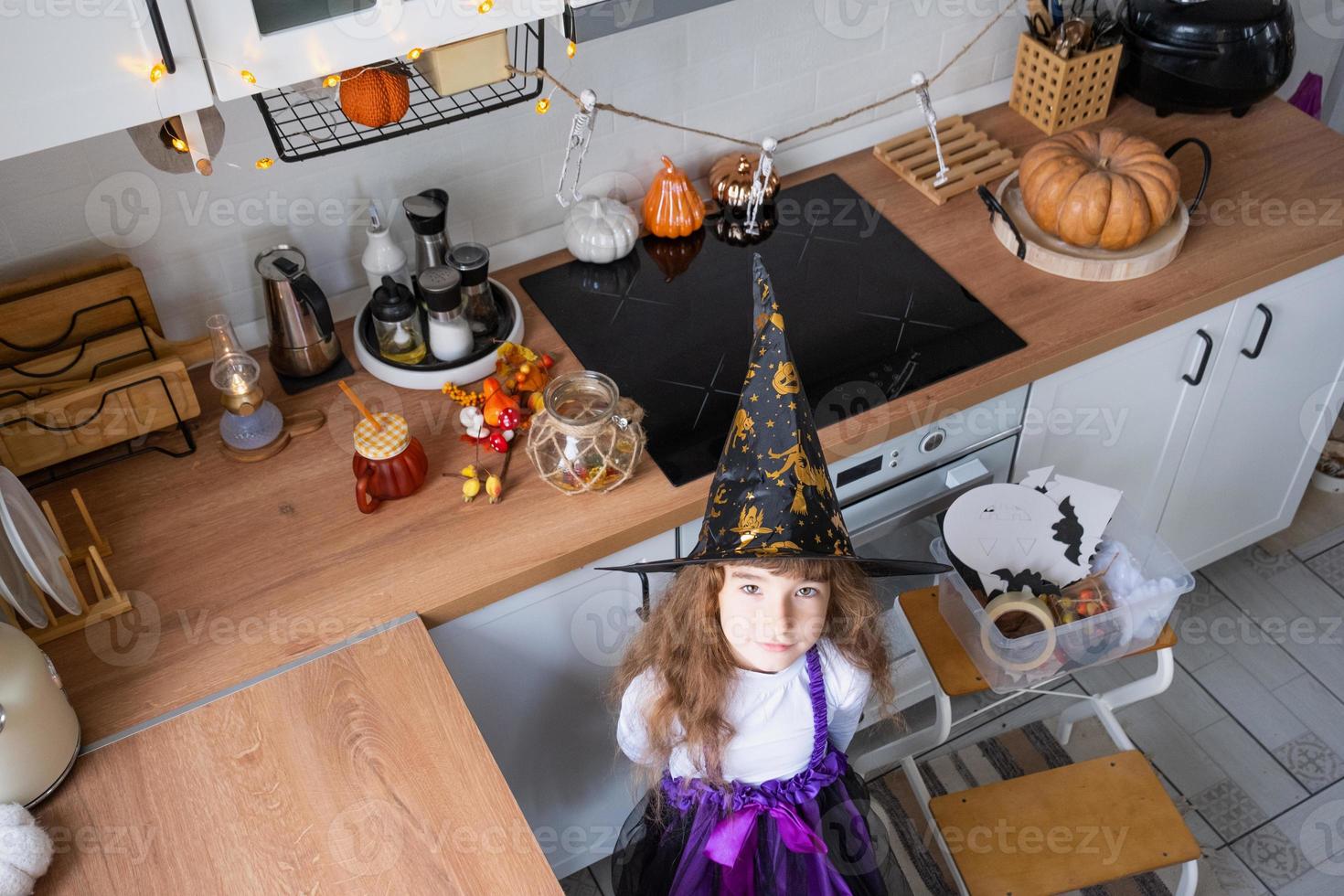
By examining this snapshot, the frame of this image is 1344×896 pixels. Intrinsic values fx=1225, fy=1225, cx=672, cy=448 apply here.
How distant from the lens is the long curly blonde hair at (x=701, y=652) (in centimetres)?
151

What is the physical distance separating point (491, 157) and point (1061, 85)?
1.02 metres

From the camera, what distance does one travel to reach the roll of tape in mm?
1729

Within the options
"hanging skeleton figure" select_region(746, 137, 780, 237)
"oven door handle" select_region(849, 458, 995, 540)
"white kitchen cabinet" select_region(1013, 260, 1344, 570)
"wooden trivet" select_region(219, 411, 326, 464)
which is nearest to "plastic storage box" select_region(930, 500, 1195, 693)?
"oven door handle" select_region(849, 458, 995, 540)

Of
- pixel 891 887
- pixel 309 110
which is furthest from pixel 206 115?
pixel 891 887

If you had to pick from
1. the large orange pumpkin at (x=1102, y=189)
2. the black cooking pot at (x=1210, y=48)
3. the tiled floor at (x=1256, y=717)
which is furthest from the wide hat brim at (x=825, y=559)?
the black cooking pot at (x=1210, y=48)

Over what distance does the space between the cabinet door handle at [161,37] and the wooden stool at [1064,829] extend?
1.39 m

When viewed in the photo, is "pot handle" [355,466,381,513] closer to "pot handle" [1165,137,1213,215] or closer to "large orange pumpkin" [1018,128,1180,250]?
"large orange pumpkin" [1018,128,1180,250]

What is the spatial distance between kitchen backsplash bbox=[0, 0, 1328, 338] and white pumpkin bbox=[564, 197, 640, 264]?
8cm

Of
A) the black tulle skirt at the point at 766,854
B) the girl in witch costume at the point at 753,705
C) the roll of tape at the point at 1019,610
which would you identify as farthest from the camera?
the roll of tape at the point at 1019,610

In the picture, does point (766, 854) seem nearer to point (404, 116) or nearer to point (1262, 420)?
point (404, 116)

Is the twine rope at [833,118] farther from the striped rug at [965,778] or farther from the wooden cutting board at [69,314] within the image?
the striped rug at [965,778]

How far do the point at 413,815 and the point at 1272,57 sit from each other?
6.29 ft

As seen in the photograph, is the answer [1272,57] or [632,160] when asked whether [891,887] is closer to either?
[632,160]

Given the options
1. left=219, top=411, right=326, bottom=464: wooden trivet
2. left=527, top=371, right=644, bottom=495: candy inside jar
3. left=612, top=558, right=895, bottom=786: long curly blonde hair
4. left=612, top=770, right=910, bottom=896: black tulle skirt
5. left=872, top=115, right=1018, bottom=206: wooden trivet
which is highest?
left=872, top=115, right=1018, bottom=206: wooden trivet
